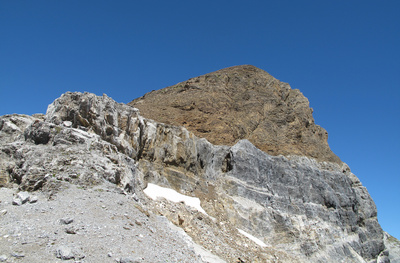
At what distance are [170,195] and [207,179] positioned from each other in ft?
20.5

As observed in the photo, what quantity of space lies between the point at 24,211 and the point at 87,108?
1126 centimetres

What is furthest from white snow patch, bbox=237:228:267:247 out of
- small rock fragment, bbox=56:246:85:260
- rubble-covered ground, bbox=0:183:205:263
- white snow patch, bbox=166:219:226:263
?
small rock fragment, bbox=56:246:85:260

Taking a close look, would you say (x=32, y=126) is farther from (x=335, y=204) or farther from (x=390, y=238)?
(x=390, y=238)

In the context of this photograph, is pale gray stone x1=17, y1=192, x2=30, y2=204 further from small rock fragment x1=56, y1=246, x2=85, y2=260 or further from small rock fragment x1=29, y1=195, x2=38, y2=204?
small rock fragment x1=56, y1=246, x2=85, y2=260

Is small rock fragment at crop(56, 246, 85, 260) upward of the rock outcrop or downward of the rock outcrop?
downward

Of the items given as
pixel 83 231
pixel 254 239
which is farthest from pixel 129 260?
pixel 254 239

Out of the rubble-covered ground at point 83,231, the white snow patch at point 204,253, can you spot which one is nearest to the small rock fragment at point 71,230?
the rubble-covered ground at point 83,231

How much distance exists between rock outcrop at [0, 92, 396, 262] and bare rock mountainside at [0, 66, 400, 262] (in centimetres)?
11

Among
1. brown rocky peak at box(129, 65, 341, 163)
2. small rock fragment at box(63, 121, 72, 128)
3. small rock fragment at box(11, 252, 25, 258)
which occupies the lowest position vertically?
small rock fragment at box(11, 252, 25, 258)

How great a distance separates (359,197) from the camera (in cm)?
4141

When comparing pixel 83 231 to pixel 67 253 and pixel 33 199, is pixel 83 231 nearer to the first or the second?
pixel 67 253

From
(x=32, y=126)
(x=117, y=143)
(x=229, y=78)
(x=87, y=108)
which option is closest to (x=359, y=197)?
(x=229, y=78)

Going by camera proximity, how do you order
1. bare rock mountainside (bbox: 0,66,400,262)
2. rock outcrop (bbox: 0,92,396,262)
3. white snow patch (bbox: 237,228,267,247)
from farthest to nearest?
white snow patch (bbox: 237,228,267,247) → rock outcrop (bbox: 0,92,396,262) → bare rock mountainside (bbox: 0,66,400,262)

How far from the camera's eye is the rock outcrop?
1677cm
